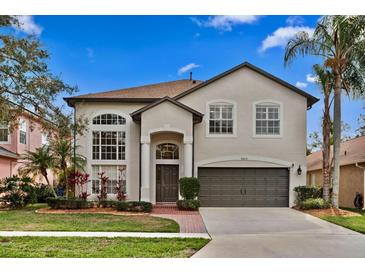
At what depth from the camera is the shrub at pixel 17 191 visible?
52.3 ft

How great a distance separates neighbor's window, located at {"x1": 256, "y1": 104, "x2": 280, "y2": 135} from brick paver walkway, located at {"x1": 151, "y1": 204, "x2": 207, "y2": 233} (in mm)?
5406

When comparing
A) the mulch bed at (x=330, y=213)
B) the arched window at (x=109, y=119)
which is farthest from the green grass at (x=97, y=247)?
the arched window at (x=109, y=119)

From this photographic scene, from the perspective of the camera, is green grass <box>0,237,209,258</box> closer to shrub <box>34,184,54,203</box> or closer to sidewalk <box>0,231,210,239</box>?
sidewalk <box>0,231,210,239</box>


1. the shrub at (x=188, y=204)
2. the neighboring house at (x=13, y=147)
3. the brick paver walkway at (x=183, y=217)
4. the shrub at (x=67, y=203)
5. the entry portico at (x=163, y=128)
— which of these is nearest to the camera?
the brick paver walkway at (x=183, y=217)

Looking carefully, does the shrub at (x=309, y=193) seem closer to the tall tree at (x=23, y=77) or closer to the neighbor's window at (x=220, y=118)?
the neighbor's window at (x=220, y=118)

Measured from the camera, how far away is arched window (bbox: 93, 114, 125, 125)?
58.3ft

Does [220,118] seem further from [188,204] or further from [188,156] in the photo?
[188,204]

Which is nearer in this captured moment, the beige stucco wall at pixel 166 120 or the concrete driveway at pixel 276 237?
the concrete driveway at pixel 276 237

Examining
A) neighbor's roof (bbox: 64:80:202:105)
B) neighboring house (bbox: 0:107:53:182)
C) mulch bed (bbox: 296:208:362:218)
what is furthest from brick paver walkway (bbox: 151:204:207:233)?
neighboring house (bbox: 0:107:53:182)

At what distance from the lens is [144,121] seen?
1662 centimetres

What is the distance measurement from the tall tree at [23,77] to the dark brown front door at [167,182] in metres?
8.43

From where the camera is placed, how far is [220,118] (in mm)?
17531
